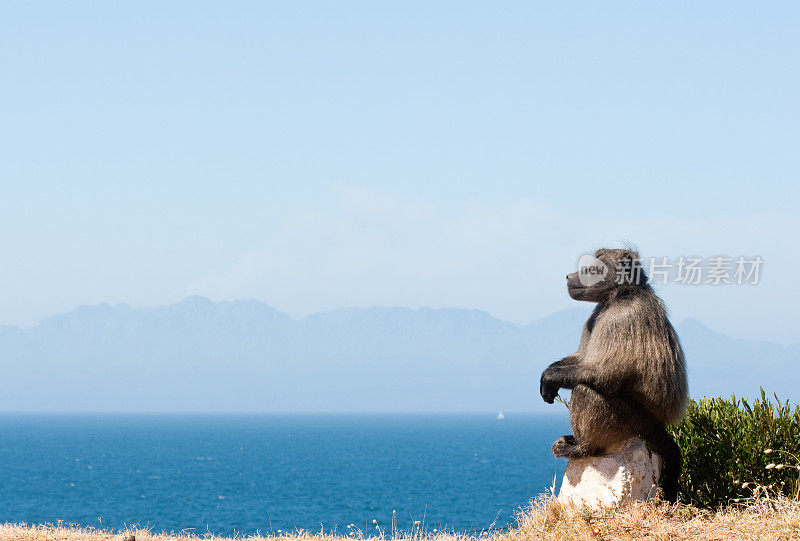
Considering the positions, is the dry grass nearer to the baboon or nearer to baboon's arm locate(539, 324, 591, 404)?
the baboon

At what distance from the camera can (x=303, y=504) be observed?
2539 inches

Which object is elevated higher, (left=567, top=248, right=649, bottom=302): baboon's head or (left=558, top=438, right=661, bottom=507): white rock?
(left=567, top=248, right=649, bottom=302): baboon's head

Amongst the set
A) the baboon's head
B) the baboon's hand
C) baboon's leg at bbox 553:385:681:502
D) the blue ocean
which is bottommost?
the blue ocean

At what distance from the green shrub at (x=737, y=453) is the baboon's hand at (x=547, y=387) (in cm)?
192

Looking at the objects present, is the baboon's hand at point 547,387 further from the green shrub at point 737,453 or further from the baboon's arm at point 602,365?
the green shrub at point 737,453

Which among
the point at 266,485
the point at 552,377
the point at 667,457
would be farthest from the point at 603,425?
the point at 266,485

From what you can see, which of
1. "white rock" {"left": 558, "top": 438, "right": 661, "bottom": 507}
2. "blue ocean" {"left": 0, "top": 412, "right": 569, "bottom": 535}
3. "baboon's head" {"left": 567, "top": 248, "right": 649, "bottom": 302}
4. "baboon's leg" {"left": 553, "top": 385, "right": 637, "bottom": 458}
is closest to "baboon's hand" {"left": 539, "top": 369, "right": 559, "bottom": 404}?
"baboon's leg" {"left": 553, "top": 385, "right": 637, "bottom": 458}

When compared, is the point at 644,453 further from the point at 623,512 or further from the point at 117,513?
the point at 117,513

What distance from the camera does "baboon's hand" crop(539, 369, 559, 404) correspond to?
362 inches

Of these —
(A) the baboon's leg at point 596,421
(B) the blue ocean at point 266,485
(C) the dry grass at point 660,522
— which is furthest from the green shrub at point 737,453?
(B) the blue ocean at point 266,485

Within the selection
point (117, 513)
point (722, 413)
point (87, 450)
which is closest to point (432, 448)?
point (87, 450)

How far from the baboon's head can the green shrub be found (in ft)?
6.24

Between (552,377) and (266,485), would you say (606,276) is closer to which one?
(552,377)

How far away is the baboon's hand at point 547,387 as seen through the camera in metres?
9.19
